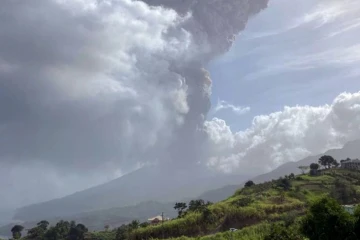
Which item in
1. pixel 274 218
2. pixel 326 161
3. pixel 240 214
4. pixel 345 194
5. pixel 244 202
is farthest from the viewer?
pixel 326 161

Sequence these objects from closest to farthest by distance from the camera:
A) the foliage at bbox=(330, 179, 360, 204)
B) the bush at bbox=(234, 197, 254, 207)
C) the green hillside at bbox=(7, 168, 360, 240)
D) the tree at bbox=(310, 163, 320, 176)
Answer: the green hillside at bbox=(7, 168, 360, 240) < the bush at bbox=(234, 197, 254, 207) < the foliage at bbox=(330, 179, 360, 204) < the tree at bbox=(310, 163, 320, 176)

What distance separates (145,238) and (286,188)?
30.2 meters

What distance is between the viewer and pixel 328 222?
2475 centimetres

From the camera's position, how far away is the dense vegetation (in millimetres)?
24688

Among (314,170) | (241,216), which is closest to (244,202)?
(241,216)

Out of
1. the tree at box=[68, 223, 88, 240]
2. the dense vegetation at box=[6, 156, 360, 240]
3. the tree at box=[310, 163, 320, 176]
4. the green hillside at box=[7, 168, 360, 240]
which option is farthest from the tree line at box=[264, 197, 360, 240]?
the tree at box=[68, 223, 88, 240]

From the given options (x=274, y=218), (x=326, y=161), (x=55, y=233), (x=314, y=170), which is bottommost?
(x=274, y=218)

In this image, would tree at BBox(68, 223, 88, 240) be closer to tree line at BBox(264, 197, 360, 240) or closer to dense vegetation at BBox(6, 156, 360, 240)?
dense vegetation at BBox(6, 156, 360, 240)

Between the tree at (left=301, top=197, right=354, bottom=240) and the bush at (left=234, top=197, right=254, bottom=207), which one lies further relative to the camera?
the bush at (left=234, top=197, right=254, bottom=207)

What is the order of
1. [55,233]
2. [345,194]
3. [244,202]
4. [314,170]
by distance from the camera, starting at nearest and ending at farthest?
[244,202]
[345,194]
[55,233]
[314,170]

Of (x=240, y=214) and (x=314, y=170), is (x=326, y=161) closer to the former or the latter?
(x=314, y=170)

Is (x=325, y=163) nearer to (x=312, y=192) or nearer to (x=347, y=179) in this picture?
(x=347, y=179)

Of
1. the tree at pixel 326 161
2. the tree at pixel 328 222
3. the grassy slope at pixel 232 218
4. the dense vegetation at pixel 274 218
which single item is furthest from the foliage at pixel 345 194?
the tree at pixel 328 222

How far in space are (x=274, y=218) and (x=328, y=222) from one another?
98.0 feet
